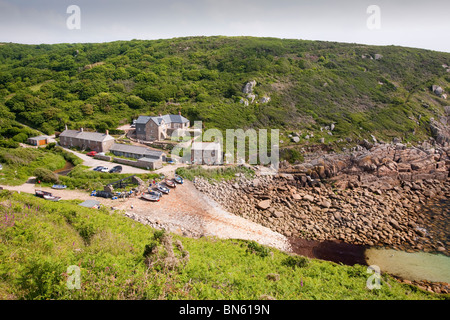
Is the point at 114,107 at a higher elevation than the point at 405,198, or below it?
higher

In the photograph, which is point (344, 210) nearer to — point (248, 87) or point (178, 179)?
point (178, 179)

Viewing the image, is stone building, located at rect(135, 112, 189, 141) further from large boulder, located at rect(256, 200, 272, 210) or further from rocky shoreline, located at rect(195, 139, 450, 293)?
large boulder, located at rect(256, 200, 272, 210)

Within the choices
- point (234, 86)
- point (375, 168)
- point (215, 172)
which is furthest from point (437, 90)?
point (215, 172)

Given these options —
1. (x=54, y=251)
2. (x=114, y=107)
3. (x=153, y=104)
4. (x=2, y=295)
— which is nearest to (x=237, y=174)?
(x=54, y=251)

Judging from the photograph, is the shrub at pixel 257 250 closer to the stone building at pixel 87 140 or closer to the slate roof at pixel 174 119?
the stone building at pixel 87 140

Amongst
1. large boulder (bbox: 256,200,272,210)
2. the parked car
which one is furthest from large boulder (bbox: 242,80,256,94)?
the parked car

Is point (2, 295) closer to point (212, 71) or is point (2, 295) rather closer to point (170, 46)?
point (212, 71)
